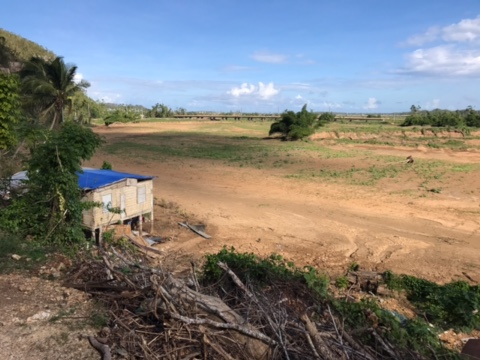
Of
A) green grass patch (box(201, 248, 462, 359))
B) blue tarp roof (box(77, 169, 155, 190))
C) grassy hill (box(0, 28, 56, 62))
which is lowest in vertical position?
green grass patch (box(201, 248, 462, 359))

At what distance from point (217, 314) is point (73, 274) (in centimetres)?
288

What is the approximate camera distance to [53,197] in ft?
27.5

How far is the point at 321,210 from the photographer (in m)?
15.3

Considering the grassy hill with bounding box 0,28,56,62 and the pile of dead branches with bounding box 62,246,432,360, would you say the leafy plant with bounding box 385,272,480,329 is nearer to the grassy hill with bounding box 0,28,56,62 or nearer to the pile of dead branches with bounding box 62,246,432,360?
the pile of dead branches with bounding box 62,246,432,360

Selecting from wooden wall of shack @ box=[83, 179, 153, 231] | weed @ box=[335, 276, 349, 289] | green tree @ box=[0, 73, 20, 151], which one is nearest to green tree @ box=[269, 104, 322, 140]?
wooden wall of shack @ box=[83, 179, 153, 231]

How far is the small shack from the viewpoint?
384 inches

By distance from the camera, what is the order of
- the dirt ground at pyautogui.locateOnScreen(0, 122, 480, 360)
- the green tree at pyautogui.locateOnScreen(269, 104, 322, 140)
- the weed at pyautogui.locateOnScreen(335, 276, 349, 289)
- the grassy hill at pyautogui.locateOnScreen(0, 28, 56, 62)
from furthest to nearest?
the grassy hill at pyautogui.locateOnScreen(0, 28, 56, 62) → the green tree at pyautogui.locateOnScreen(269, 104, 322, 140) → the weed at pyautogui.locateOnScreen(335, 276, 349, 289) → the dirt ground at pyautogui.locateOnScreen(0, 122, 480, 360)

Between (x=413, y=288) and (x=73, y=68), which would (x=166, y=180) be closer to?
(x=73, y=68)

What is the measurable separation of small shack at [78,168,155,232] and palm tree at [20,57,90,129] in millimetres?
16133

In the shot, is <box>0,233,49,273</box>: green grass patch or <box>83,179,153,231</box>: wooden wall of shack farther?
<box>83,179,153,231</box>: wooden wall of shack

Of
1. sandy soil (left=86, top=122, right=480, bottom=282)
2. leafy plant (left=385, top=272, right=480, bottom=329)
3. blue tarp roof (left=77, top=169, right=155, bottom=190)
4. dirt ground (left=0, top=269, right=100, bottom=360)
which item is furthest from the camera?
sandy soil (left=86, top=122, right=480, bottom=282)

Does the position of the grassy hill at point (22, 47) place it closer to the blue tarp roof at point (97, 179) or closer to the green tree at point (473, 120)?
the blue tarp roof at point (97, 179)

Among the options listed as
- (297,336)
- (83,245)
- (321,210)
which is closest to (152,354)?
(297,336)

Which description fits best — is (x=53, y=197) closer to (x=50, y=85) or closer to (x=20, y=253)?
(x=20, y=253)
